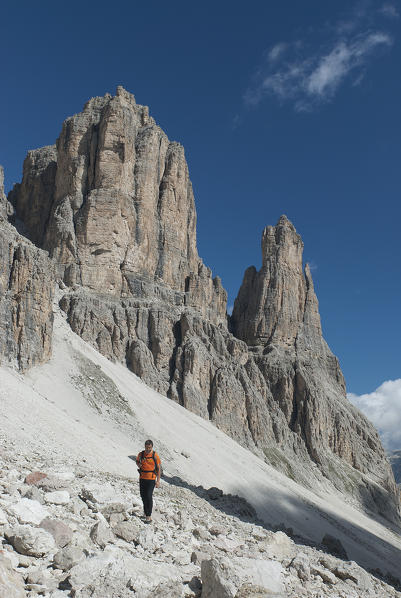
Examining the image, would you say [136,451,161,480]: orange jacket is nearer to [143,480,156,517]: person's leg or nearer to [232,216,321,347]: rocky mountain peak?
[143,480,156,517]: person's leg

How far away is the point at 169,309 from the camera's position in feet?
209

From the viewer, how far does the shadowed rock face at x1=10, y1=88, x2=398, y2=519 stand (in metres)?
57.8

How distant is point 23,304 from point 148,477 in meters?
30.8

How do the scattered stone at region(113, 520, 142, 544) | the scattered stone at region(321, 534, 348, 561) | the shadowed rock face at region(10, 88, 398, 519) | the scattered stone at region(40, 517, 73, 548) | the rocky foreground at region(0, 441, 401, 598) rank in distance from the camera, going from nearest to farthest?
the rocky foreground at region(0, 441, 401, 598)
the scattered stone at region(40, 517, 73, 548)
the scattered stone at region(113, 520, 142, 544)
the scattered stone at region(321, 534, 348, 561)
the shadowed rock face at region(10, 88, 398, 519)

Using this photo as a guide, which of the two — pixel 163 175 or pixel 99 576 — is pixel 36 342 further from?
pixel 163 175

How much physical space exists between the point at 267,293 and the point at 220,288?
949cm

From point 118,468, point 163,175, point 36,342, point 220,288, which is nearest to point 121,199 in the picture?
point 163,175

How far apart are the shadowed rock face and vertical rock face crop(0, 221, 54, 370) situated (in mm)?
12717

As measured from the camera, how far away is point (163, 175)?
75.7 metres

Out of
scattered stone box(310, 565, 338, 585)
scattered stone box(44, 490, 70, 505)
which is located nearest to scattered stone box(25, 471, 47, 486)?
scattered stone box(44, 490, 70, 505)

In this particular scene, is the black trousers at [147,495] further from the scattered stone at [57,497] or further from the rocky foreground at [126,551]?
the scattered stone at [57,497]

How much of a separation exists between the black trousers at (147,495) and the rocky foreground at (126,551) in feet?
0.81

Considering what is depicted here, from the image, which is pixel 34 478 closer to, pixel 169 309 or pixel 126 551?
pixel 126 551

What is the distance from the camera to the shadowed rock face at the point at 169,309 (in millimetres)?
57844
